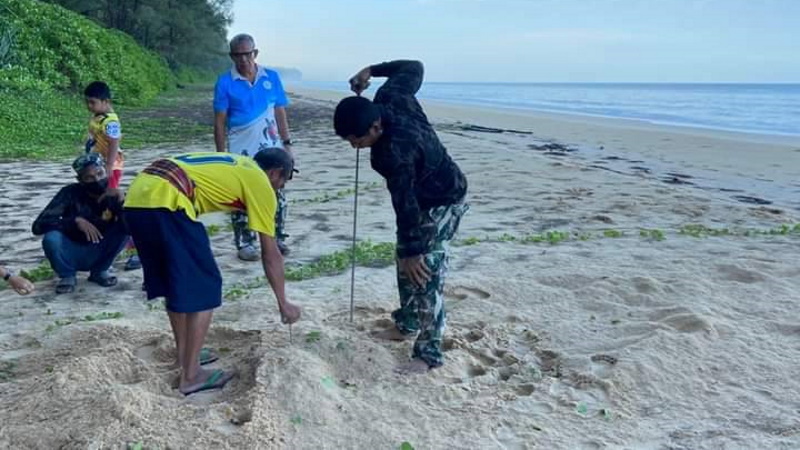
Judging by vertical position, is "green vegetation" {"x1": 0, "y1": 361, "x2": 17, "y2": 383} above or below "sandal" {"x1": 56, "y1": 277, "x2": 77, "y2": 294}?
below

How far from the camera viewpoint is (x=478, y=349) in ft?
14.1

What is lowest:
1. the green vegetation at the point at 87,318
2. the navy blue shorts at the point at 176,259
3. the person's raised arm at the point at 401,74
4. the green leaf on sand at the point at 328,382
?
the green vegetation at the point at 87,318

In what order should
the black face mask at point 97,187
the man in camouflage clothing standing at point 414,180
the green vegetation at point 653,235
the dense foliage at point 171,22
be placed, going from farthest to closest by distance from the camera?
the dense foliage at point 171,22
the green vegetation at point 653,235
the black face mask at point 97,187
the man in camouflage clothing standing at point 414,180

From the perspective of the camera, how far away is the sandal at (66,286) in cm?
538

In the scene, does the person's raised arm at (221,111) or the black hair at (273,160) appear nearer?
the black hair at (273,160)

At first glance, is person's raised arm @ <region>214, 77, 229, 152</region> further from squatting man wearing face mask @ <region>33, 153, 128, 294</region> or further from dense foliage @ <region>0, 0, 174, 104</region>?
dense foliage @ <region>0, 0, 174, 104</region>

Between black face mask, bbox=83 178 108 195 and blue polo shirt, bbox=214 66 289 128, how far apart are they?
102cm

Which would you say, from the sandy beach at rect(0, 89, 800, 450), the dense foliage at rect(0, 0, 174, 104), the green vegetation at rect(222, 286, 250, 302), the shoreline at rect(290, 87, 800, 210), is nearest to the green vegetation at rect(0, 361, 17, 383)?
the sandy beach at rect(0, 89, 800, 450)

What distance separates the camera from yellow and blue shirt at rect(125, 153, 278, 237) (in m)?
3.42

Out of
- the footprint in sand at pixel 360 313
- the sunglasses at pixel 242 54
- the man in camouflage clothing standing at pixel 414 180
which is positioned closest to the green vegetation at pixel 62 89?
the sunglasses at pixel 242 54

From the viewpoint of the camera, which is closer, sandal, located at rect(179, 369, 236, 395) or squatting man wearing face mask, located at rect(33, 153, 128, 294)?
sandal, located at rect(179, 369, 236, 395)

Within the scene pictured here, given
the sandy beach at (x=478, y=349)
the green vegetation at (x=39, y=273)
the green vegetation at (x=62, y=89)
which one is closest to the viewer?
the sandy beach at (x=478, y=349)

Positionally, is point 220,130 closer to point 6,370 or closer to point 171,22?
point 6,370

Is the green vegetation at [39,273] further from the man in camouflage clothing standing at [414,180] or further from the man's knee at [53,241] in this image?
the man in camouflage clothing standing at [414,180]
